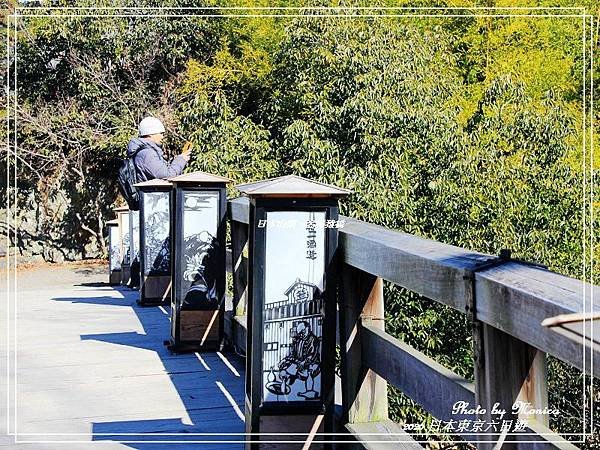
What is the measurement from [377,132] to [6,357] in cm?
799

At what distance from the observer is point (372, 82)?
12977 mm

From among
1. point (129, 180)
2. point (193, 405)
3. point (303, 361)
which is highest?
point (129, 180)

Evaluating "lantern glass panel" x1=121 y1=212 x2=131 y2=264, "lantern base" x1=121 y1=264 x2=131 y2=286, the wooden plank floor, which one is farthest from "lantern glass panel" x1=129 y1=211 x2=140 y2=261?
the wooden plank floor

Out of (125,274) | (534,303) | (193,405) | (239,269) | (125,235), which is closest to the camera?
(534,303)

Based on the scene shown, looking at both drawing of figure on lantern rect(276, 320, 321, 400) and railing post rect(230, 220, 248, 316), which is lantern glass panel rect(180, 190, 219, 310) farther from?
drawing of figure on lantern rect(276, 320, 321, 400)

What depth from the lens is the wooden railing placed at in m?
1.76

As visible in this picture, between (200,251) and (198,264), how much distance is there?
76mm

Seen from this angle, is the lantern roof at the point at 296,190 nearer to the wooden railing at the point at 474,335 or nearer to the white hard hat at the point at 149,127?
the wooden railing at the point at 474,335

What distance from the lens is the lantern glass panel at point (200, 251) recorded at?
5254mm

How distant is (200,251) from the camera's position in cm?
529

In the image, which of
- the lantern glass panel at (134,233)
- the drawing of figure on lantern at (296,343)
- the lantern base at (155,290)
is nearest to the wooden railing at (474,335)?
the drawing of figure on lantern at (296,343)

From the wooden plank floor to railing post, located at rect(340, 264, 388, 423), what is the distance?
0.65m

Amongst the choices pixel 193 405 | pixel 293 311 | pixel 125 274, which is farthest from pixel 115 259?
pixel 293 311

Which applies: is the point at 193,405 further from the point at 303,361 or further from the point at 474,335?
the point at 474,335
